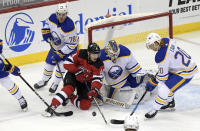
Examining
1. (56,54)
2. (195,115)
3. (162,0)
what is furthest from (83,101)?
(162,0)

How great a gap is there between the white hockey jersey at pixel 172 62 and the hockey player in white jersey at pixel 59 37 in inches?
46.1

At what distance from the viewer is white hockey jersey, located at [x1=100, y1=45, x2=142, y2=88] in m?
5.12

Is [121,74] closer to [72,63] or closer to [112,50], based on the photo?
[112,50]

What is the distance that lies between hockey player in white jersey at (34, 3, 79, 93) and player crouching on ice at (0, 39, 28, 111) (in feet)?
1.70

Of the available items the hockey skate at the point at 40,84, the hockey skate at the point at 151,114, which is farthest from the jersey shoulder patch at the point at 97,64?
the hockey skate at the point at 40,84

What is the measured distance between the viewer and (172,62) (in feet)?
15.5

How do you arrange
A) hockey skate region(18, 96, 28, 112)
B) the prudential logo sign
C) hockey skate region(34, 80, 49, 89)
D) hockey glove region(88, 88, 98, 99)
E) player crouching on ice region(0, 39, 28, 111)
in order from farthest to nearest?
the prudential logo sign
hockey skate region(34, 80, 49, 89)
hockey skate region(18, 96, 28, 112)
player crouching on ice region(0, 39, 28, 111)
hockey glove region(88, 88, 98, 99)

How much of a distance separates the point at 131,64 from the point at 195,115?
0.85 m

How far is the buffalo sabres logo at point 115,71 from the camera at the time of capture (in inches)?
202

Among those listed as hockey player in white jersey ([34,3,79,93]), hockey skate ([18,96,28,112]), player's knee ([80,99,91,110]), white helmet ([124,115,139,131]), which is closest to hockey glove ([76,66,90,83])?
player's knee ([80,99,91,110])

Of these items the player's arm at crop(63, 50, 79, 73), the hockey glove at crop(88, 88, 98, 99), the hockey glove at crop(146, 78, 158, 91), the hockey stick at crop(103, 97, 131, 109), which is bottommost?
the hockey stick at crop(103, 97, 131, 109)

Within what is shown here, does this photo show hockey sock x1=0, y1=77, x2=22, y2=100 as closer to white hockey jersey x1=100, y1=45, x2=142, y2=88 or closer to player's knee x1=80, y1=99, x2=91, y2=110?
player's knee x1=80, y1=99, x2=91, y2=110

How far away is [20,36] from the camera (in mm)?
6422

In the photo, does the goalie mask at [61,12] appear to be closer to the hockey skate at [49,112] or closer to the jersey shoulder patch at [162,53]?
the hockey skate at [49,112]
